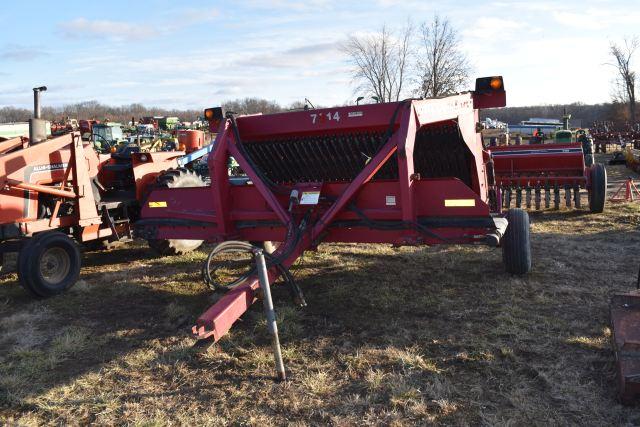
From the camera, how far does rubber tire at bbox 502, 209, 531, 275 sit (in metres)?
4.88

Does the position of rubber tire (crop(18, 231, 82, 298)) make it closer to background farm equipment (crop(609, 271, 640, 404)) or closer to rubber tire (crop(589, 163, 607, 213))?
background farm equipment (crop(609, 271, 640, 404))

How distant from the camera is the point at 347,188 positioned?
Answer: 4469mm

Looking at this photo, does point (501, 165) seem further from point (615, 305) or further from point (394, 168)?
point (615, 305)

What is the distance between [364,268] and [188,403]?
3169 mm

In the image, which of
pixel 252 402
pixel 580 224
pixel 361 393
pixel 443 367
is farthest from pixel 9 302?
pixel 580 224

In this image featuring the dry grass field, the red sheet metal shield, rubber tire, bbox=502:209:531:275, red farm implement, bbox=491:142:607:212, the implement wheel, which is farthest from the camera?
red farm implement, bbox=491:142:607:212

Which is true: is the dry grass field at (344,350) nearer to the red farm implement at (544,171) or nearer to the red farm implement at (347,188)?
the red farm implement at (347,188)

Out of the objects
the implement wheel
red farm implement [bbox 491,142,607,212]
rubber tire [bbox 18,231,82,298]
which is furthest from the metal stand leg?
red farm implement [bbox 491,142,607,212]

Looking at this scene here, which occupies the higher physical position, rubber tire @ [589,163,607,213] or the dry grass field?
rubber tire @ [589,163,607,213]

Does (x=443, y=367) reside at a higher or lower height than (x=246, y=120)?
lower

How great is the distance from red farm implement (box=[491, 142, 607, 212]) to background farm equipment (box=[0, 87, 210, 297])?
6.14 metres

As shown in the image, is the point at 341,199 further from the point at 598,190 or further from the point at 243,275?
the point at 598,190

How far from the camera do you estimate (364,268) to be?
5.86m

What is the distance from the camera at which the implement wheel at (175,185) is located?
6398 mm
